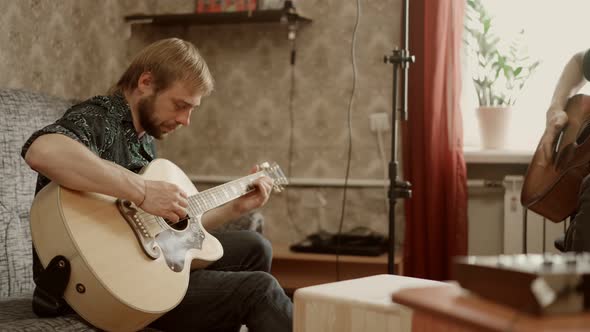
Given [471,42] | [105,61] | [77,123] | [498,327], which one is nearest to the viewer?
[498,327]

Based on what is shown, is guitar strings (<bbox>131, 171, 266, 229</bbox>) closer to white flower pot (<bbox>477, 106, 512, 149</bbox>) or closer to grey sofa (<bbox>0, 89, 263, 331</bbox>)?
grey sofa (<bbox>0, 89, 263, 331</bbox>)

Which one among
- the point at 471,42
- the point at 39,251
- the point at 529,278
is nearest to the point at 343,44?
the point at 471,42

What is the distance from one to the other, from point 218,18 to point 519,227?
1637 mm

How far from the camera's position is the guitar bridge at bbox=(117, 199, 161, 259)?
1.63m

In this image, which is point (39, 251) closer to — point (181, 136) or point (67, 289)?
point (67, 289)

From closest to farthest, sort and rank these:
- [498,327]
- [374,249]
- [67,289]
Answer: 1. [498,327]
2. [67,289]
3. [374,249]

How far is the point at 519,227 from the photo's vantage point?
2.95 meters

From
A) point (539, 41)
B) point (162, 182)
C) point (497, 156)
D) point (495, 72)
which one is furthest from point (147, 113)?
point (539, 41)

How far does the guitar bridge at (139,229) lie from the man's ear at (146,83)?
376 millimetres

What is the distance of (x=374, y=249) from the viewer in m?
2.92

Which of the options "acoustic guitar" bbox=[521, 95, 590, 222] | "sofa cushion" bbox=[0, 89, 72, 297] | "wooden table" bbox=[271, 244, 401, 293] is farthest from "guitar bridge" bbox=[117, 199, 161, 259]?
"wooden table" bbox=[271, 244, 401, 293]

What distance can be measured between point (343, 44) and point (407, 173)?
0.67 metres

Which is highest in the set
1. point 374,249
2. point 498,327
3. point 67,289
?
point 498,327

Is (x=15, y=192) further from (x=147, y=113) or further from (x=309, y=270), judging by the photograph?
(x=309, y=270)
